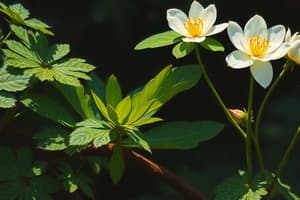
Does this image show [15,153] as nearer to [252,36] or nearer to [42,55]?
[42,55]

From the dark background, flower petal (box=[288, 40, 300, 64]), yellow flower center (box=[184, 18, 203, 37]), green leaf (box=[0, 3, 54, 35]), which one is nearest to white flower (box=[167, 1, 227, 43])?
yellow flower center (box=[184, 18, 203, 37])

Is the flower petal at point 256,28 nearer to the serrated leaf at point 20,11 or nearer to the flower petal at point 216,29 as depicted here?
the flower petal at point 216,29

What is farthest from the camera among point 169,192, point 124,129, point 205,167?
point 205,167

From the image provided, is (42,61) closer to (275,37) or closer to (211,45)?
(211,45)

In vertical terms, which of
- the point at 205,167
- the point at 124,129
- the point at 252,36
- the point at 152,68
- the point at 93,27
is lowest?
the point at 205,167

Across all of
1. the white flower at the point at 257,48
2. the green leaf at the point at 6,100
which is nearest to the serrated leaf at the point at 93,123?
the green leaf at the point at 6,100

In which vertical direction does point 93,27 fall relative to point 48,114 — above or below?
below

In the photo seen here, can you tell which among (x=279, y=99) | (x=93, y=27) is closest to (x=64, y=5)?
(x=93, y=27)
